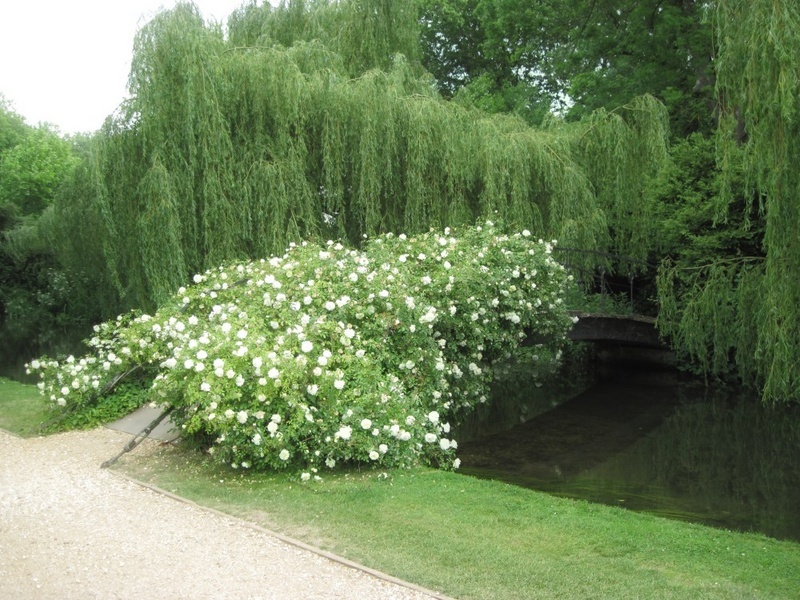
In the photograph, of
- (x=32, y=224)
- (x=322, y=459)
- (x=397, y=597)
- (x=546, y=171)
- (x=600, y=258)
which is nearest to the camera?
(x=397, y=597)

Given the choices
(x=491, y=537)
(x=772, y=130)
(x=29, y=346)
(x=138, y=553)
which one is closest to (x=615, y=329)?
(x=772, y=130)

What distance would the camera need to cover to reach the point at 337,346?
877 cm

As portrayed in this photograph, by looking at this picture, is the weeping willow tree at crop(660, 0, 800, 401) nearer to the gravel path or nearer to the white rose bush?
the white rose bush

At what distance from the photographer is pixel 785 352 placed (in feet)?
28.5

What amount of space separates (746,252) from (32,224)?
25.2 metres

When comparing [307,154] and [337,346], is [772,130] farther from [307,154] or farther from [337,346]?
[307,154]

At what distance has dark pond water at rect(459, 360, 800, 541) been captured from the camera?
9.50 metres

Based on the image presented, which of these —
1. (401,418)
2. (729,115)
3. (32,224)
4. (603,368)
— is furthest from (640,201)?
(32,224)

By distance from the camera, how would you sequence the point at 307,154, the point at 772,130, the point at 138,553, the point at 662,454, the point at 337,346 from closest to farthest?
the point at 138,553 → the point at 772,130 → the point at 337,346 → the point at 662,454 → the point at 307,154

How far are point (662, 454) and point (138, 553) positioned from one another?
329 inches

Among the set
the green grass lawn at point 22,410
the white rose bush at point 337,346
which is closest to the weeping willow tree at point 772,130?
the white rose bush at point 337,346

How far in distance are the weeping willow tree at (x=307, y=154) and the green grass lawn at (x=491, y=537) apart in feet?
15.9

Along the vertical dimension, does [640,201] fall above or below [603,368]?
above

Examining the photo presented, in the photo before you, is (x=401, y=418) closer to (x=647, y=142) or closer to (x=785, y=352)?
(x=785, y=352)
